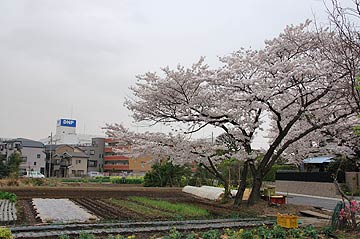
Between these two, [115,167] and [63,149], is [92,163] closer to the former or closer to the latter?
[115,167]

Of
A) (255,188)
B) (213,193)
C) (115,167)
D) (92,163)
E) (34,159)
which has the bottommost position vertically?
(213,193)

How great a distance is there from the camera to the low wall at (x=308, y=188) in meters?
21.6

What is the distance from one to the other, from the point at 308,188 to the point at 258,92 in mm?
14319

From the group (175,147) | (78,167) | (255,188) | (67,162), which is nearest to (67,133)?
(78,167)

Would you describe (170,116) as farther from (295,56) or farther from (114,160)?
(114,160)

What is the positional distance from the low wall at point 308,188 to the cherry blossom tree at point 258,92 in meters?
9.15

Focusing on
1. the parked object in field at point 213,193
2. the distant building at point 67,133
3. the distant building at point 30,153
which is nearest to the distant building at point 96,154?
the distant building at point 30,153

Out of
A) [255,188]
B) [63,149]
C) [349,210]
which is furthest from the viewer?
[63,149]

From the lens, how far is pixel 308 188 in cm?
2373

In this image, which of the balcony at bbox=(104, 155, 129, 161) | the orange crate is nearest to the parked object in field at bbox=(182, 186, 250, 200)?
the orange crate

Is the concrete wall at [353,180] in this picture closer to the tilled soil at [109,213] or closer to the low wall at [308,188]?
the low wall at [308,188]

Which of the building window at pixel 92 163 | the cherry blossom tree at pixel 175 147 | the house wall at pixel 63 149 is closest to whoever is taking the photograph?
the cherry blossom tree at pixel 175 147

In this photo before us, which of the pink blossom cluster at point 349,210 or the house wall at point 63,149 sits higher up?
the house wall at point 63,149

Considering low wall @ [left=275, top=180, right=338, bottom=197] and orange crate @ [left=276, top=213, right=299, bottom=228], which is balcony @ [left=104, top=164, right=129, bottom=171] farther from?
orange crate @ [left=276, top=213, right=299, bottom=228]
